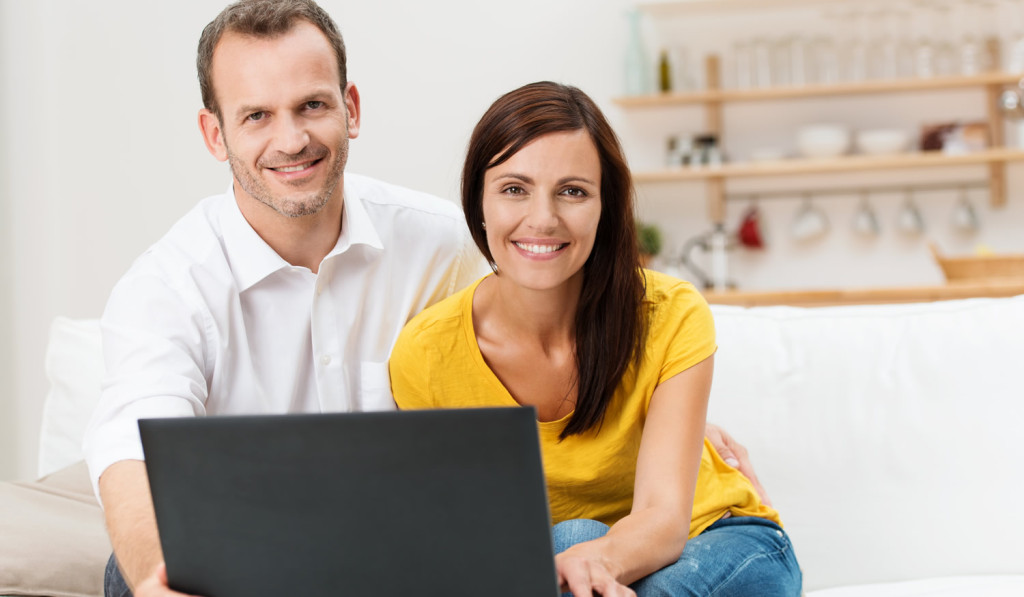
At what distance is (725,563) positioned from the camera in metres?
1.22

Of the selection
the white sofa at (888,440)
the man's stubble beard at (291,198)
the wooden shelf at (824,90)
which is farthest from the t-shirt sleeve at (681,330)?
the wooden shelf at (824,90)

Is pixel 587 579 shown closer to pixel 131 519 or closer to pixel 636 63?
pixel 131 519

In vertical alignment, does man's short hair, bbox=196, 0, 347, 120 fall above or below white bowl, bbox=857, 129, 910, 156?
above

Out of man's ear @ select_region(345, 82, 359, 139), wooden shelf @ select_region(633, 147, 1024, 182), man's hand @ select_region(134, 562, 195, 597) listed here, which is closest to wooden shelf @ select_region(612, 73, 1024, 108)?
wooden shelf @ select_region(633, 147, 1024, 182)

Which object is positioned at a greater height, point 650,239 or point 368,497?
point 368,497

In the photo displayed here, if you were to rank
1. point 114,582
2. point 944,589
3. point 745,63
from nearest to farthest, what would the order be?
1. point 114,582
2. point 944,589
3. point 745,63

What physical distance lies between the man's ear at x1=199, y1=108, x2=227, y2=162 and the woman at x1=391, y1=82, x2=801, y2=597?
0.42 metres

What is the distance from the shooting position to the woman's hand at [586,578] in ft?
3.38

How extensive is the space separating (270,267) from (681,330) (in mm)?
638

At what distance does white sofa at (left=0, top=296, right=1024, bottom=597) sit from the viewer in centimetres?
165

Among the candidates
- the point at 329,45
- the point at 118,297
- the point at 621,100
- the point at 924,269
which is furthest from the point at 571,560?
the point at 924,269

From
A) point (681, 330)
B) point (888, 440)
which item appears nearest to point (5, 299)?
point (681, 330)

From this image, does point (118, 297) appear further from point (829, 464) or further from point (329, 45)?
point (829, 464)

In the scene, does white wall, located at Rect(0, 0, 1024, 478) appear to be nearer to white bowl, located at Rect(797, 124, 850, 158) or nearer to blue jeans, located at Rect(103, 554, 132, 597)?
white bowl, located at Rect(797, 124, 850, 158)
